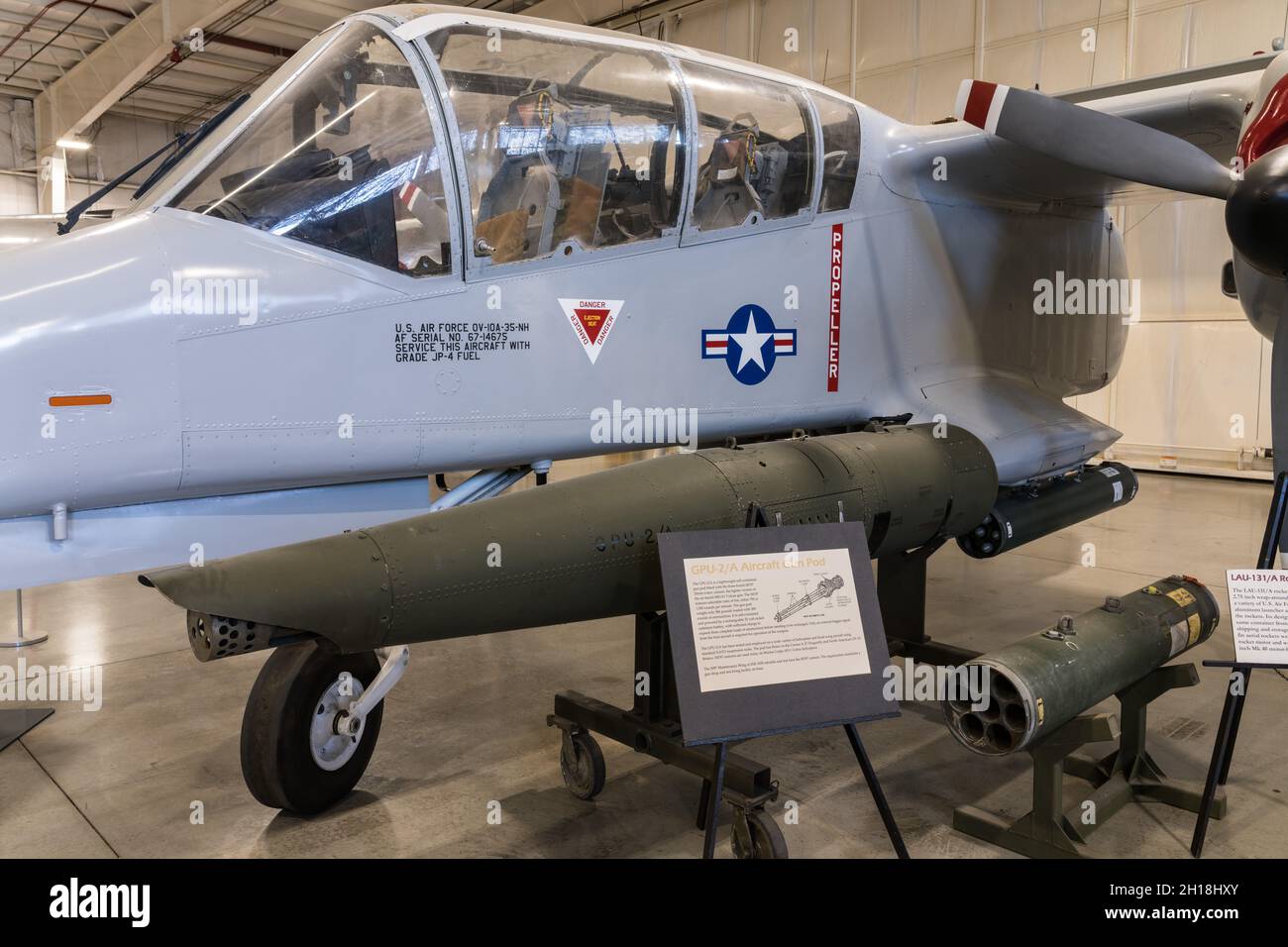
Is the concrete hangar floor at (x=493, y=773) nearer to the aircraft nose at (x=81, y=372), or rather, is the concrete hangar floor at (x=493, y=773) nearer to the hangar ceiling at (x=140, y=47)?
the aircraft nose at (x=81, y=372)

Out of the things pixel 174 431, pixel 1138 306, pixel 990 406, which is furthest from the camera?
pixel 1138 306

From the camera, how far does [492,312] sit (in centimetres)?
413

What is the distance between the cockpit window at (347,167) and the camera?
149 inches

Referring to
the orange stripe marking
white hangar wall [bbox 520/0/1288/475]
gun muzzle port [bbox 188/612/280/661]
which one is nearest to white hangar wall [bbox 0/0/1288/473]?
white hangar wall [bbox 520/0/1288/475]

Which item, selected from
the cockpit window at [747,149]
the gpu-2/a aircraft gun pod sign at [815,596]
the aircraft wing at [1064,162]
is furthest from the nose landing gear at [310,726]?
the aircraft wing at [1064,162]

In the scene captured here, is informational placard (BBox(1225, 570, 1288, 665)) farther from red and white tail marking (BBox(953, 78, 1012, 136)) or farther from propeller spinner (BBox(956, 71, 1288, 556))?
red and white tail marking (BBox(953, 78, 1012, 136))

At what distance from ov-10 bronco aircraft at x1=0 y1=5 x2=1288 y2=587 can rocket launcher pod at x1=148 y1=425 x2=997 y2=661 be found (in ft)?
2.40

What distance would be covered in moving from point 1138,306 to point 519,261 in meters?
13.7

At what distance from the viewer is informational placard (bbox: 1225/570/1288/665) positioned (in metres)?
3.64

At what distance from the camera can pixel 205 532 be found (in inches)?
146

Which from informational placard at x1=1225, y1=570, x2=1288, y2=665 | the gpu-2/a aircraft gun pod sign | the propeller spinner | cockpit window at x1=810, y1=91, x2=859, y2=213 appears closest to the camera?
the gpu-2/a aircraft gun pod sign

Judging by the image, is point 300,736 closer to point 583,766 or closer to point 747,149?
point 583,766
